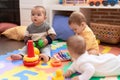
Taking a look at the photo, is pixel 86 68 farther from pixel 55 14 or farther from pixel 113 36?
pixel 55 14

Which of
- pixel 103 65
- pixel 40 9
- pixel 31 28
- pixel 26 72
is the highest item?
pixel 40 9

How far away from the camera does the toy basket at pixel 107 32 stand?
6.93 ft

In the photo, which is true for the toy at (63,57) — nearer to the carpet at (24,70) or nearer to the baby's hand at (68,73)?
the carpet at (24,70)

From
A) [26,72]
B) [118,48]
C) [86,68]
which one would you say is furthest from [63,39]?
[86,68]

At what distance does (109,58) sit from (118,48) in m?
0.79

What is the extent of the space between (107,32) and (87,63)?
1.03 metres

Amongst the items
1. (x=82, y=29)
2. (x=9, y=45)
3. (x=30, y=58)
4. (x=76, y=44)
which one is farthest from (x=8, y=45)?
(x=76, y=44)

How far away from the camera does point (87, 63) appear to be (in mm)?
1208

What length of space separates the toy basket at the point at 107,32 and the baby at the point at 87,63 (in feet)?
2.80

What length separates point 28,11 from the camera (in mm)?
2652

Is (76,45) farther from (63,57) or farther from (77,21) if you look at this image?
(63,57)

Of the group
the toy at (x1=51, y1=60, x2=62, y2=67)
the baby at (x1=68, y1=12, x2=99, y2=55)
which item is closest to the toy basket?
the baby at (x1=68, y1=12, x2=99, y2=55)

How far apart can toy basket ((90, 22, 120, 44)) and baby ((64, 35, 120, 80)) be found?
33.5 inches

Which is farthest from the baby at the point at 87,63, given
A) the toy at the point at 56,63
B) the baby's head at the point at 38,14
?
the baby's head at the point at 38,14
